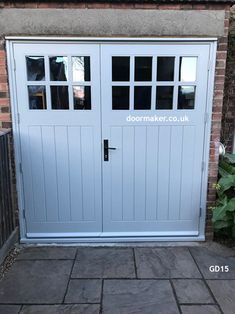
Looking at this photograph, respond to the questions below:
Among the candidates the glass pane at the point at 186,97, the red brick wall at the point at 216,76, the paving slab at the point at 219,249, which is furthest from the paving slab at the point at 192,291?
the glass pane at the point at 186,97

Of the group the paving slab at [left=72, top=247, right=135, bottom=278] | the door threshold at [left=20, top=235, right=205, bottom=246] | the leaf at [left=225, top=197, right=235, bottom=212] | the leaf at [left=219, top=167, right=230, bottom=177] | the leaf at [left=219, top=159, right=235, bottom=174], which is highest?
the leaf at [left=219, top=159, right=235, bottom=174]

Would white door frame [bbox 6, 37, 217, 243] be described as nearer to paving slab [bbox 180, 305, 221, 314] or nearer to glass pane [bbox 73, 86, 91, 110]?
glass pane [bbox 73, 86, 91, 110]

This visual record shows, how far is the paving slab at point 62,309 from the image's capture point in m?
2.41

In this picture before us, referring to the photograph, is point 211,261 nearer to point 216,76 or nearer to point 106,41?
point 216,76

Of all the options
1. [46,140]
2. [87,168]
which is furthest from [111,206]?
[46,140]

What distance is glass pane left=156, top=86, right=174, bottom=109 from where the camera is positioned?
10.4ft

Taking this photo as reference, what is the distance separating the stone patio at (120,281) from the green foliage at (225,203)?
272mm

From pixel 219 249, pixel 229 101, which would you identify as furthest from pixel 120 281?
pixel 229 101

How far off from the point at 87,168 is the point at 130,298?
1.40m

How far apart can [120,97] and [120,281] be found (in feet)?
6.00

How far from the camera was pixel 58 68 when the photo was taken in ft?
10.2

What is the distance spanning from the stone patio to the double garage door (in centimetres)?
29

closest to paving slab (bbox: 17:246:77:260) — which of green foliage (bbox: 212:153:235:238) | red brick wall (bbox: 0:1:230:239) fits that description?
red brick wall (bbox: 0:1:230:239)

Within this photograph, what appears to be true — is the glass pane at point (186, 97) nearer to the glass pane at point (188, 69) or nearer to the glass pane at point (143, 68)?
the glass pane at point (188, 69)
